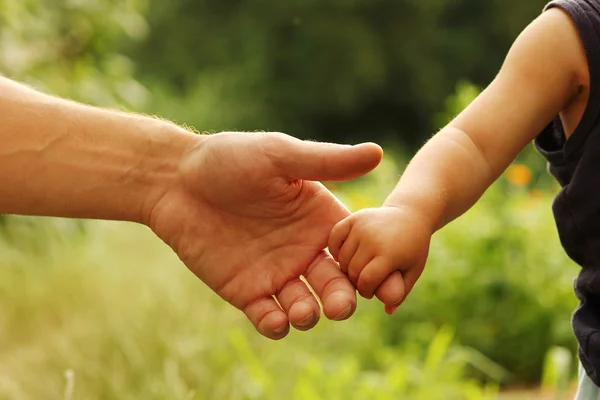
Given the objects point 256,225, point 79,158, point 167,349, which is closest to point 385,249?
point 256,225

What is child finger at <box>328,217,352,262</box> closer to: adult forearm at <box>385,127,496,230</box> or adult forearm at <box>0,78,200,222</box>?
adult forearm at <box>385,127,496,230</box>

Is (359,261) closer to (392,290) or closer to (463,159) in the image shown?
(392,290)

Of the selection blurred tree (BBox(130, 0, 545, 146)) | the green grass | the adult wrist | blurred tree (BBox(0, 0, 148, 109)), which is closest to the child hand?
the adult wrist

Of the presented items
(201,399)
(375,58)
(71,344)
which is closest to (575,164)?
(201,399)

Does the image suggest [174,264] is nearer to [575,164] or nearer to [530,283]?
[530,283]

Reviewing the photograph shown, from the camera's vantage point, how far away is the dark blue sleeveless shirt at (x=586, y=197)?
151cm

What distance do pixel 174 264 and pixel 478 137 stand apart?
2.93 meters

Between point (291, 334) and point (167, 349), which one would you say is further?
point (291, 334)

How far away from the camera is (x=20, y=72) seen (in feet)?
14.0

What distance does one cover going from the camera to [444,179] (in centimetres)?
156

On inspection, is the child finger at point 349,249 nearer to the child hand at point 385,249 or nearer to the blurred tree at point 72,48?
the child hand at point 385,249

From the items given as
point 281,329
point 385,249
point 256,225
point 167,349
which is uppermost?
point 385,249

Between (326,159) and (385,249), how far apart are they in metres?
0.19

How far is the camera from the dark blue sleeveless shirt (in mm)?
1515
